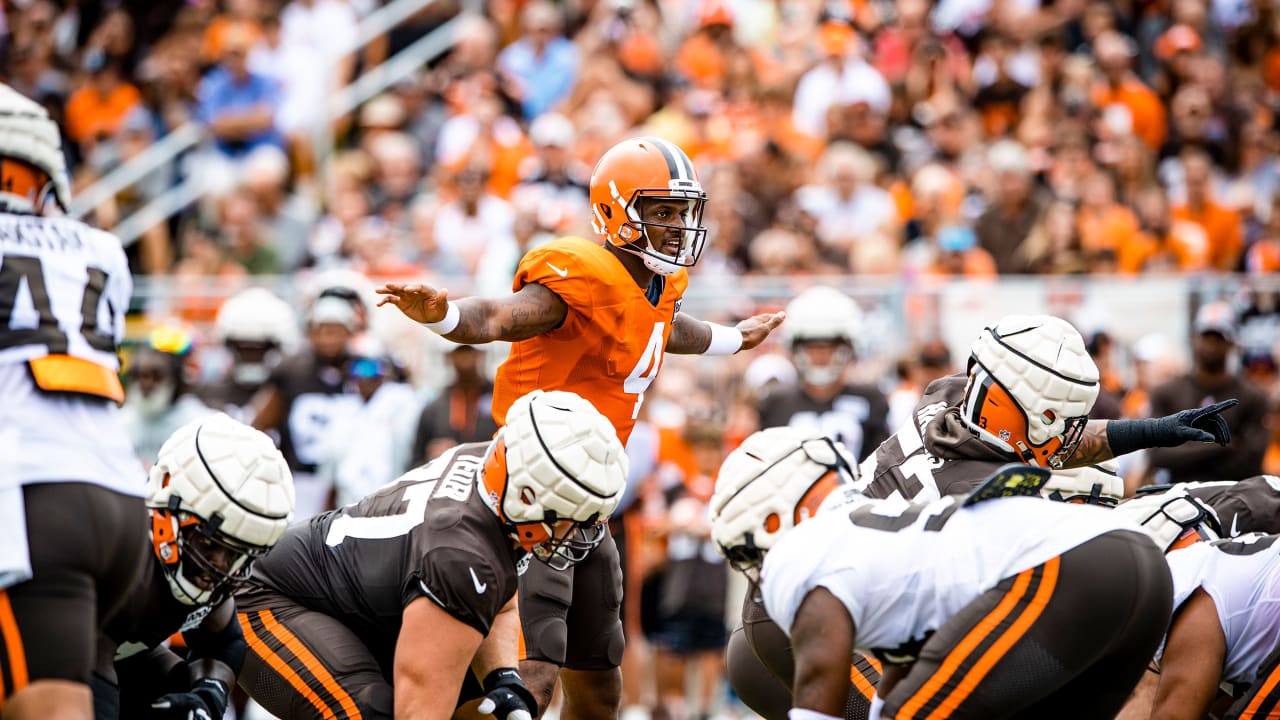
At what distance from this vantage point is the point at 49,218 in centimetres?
395

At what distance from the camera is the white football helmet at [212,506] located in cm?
432

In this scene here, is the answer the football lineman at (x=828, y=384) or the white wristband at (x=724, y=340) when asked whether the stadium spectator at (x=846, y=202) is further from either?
the white wristband at (x=724, y=340)

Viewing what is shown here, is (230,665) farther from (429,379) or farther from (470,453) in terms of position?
(429,379)

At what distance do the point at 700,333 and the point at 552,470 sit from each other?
1836 millimetres

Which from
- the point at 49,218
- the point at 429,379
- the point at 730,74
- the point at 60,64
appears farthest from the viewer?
the point at 60,64

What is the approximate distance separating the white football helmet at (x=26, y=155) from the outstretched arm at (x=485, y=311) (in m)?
1.07

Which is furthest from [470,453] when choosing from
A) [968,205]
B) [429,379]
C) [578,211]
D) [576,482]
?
[968,205]

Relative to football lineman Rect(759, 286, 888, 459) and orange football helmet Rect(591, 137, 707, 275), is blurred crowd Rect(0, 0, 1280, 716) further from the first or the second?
orange football helmet Rect(591, 137, 707, 275)

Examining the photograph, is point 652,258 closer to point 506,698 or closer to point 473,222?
point 506,698

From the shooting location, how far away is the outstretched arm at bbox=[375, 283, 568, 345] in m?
4.83

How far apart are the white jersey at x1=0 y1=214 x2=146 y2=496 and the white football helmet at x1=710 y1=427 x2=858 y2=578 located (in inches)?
58.5

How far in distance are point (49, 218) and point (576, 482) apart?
5.13 feet

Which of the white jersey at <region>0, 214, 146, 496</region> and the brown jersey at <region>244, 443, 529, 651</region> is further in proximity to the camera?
the brown jersey at <region>244, 443, 529, 651</region>

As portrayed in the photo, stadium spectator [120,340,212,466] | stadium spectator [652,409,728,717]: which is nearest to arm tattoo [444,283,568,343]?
stadium spectator [652,409,728,717]
